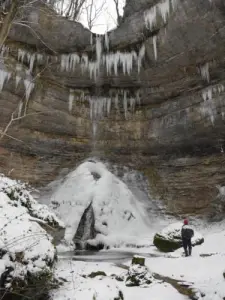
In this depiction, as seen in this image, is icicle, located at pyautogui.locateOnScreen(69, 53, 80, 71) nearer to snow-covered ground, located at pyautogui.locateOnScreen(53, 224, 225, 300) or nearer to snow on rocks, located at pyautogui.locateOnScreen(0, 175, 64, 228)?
snow on rocks, located at pyautogui.locateOnScreen(0, 175, 64, 228)

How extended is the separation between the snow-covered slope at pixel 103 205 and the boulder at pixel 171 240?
104 inches

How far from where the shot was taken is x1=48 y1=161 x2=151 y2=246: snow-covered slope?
15.7 meters

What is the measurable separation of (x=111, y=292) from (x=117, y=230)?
10012 millimetres

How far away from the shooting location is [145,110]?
815 inches

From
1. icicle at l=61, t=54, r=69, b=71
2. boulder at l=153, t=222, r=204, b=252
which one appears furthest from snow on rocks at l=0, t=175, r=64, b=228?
icicle at l=61, t=54, r=69, b=71

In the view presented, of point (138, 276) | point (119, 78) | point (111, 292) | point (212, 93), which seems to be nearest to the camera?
point (111, 292)

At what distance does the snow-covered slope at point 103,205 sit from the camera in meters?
15.7

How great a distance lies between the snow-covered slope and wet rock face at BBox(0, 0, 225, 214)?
167 cm

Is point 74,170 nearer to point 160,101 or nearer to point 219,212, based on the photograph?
point 160,101

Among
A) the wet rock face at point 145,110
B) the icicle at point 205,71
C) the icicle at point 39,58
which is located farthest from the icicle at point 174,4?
the icicle at point 39,58

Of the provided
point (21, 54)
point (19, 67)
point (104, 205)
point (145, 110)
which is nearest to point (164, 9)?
point (145, 110)

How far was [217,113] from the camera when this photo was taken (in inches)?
664

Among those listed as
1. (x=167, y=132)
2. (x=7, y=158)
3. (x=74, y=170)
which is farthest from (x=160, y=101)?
(x=7, y=158)

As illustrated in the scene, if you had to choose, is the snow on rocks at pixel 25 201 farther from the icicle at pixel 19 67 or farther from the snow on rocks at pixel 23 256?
the icicle at pixel 19 67
